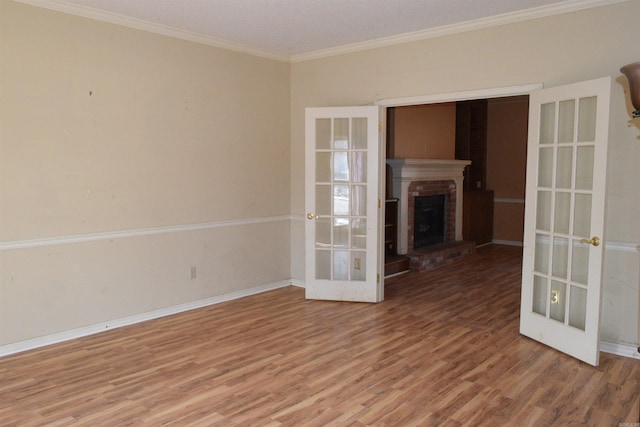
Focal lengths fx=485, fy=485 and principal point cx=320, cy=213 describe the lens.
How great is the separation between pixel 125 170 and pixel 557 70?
373 cm

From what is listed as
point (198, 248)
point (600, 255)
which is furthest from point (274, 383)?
point (600, 255)

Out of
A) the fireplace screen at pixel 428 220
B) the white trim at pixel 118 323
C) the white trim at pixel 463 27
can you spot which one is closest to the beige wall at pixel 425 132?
the fireplace screen at pixel 428 220

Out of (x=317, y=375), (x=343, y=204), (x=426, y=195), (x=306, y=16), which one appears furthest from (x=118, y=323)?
(x=426, y=195)

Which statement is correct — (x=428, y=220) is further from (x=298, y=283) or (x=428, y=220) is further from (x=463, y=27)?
(x=463, y=27)

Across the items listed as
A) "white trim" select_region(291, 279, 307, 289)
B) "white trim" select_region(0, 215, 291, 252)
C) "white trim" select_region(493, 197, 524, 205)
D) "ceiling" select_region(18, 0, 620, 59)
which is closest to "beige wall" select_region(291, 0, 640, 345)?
"ceiling" select_region(18, 0, 620, 59)

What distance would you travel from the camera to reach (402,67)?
4.84m

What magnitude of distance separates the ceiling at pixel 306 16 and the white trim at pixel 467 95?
570mm

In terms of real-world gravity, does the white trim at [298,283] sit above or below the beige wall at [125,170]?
below

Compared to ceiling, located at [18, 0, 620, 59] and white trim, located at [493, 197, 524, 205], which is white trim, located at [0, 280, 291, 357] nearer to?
ceiling, located at [18, 0, 620, 59]

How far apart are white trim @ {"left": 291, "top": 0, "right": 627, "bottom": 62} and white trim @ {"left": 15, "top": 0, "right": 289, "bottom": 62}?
667 millimetres

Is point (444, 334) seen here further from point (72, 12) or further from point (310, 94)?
point (72, 12)

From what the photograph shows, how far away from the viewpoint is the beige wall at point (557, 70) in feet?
11.8

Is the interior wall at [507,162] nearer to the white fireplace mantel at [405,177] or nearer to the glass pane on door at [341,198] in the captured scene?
the white fireplace mantel at [405,177]

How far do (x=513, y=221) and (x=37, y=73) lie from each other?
8.00 meters
